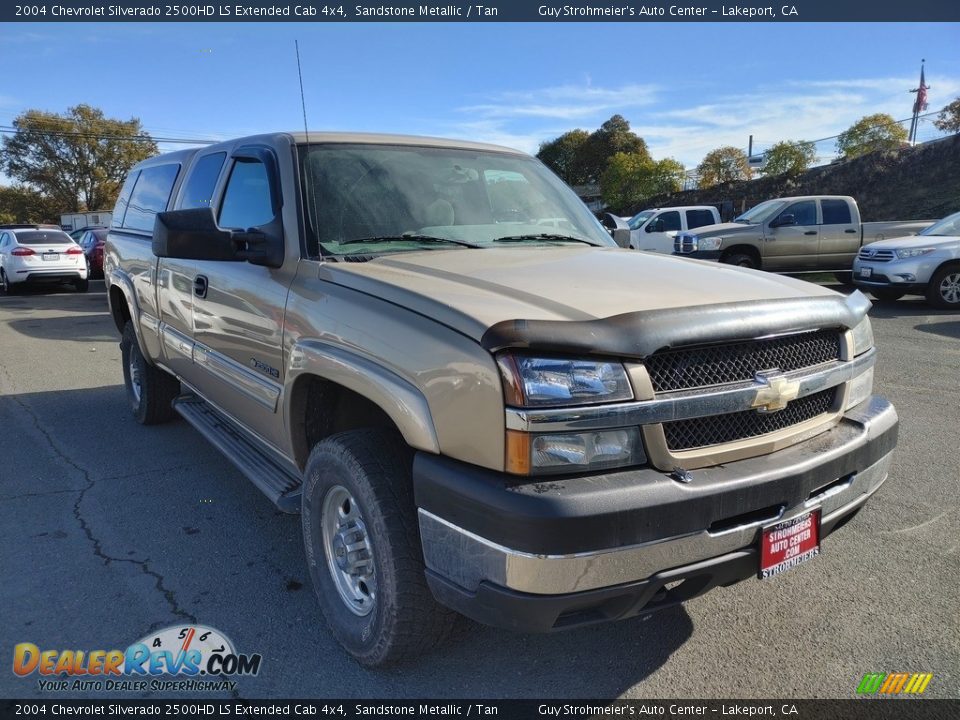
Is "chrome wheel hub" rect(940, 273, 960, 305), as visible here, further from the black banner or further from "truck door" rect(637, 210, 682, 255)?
the black banner

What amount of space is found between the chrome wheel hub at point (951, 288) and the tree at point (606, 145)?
4187 cm

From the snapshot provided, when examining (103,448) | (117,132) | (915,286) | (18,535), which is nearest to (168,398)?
(103,448)

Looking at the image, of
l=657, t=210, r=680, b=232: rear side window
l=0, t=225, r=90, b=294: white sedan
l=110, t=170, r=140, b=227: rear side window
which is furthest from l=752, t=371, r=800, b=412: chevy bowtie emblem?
l=0, t=225, r=90, b=294: white sedan

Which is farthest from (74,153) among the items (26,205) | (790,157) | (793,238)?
(793,238)

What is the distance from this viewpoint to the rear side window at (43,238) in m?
16.1

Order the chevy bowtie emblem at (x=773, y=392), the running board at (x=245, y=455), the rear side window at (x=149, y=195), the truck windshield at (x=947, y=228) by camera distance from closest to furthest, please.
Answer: the chevy bowtie emblem at (x=773, y=392) → the running board at (x=245, y=455) → the rear side window at (x=149, y=195) → the truck windshield at (x=947, y=228)

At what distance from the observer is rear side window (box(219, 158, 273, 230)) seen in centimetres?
342

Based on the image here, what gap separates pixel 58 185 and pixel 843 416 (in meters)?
63.1

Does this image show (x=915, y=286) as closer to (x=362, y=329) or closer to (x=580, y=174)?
(x=362, y=329)

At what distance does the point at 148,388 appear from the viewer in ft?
17.9

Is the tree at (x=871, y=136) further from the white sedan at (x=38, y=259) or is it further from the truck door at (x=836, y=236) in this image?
the white sedan at (x=38, y=259)

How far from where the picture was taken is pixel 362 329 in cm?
249

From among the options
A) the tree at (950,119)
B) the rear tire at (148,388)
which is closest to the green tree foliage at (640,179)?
the tree at (950,119)

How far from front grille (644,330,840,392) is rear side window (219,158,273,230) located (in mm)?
2051
